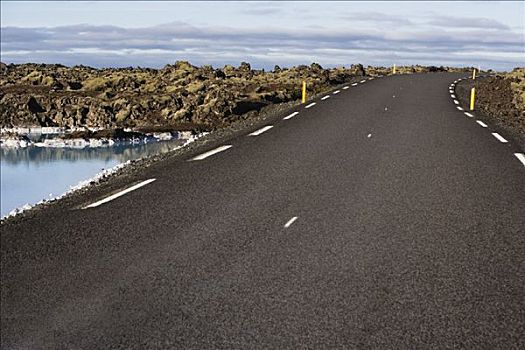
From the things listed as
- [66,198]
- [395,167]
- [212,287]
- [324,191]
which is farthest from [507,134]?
[212,287]

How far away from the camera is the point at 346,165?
10977mm

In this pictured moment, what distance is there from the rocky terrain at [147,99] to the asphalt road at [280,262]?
26713 millimetres

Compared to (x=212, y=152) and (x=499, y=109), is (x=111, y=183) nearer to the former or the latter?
(x=212, y=152)

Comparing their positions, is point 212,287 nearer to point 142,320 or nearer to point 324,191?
point 142,320

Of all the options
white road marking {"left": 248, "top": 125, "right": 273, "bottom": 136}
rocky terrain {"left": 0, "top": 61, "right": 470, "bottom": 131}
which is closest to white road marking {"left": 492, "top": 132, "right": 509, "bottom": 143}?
white road marking {"left": 248, "top": 125, "right": 273, "bottom": 136}

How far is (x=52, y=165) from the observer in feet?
129

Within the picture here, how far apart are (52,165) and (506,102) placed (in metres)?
25.8

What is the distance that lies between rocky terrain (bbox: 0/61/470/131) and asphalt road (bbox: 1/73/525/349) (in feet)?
87.6

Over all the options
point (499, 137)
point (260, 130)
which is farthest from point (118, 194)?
point (499, 137)

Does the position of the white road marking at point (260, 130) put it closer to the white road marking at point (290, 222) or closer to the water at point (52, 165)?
the white road marking at point (290, 222)

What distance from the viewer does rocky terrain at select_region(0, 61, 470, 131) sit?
4122 cm

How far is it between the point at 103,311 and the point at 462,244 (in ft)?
11.9

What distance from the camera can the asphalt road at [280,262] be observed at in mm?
4812

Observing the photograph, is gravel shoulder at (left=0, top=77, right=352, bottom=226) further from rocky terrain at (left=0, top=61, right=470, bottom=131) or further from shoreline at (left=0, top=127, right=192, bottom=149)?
shoreline at (left=0, top=127, right=192, bottom=149)
